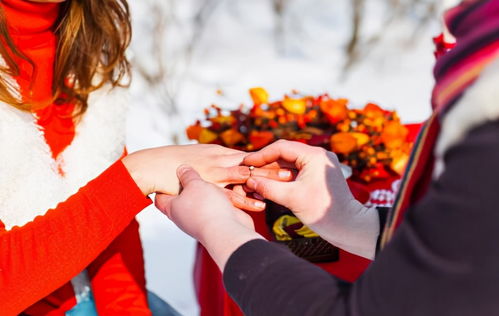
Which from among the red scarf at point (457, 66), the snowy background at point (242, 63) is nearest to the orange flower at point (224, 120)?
the red scarf at point (457, 66)

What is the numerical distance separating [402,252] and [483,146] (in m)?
0.12

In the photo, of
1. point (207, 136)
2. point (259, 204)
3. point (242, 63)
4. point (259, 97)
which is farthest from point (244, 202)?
point (242, 63)

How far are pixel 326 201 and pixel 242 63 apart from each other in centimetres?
570

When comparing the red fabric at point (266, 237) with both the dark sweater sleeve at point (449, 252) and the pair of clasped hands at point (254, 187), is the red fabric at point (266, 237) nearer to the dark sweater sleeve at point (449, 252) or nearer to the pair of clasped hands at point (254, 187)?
the pair of clasped hands at point (254, 187)

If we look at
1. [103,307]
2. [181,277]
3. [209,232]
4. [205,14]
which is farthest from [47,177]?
[205,14]

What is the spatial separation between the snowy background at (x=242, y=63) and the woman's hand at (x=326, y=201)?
5.41 feet

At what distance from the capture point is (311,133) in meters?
1.50

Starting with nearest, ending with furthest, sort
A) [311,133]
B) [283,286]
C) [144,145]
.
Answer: [283,286]
[311,133]
[144,145]

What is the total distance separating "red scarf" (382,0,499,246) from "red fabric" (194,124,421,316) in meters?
0.58

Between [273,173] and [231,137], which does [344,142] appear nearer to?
[231,137]

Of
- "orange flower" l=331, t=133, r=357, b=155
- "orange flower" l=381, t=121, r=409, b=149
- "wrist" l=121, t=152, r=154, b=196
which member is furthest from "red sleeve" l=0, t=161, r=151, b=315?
"orange flower" l=381, t=121, r=409, b=149

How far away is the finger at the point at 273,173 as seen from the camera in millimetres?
1022

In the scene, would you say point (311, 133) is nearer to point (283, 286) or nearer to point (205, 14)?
point (283, 286)

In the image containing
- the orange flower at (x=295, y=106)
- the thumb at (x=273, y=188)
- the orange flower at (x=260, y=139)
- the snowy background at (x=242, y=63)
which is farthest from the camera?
the snowy background at (x=242, y=63)
